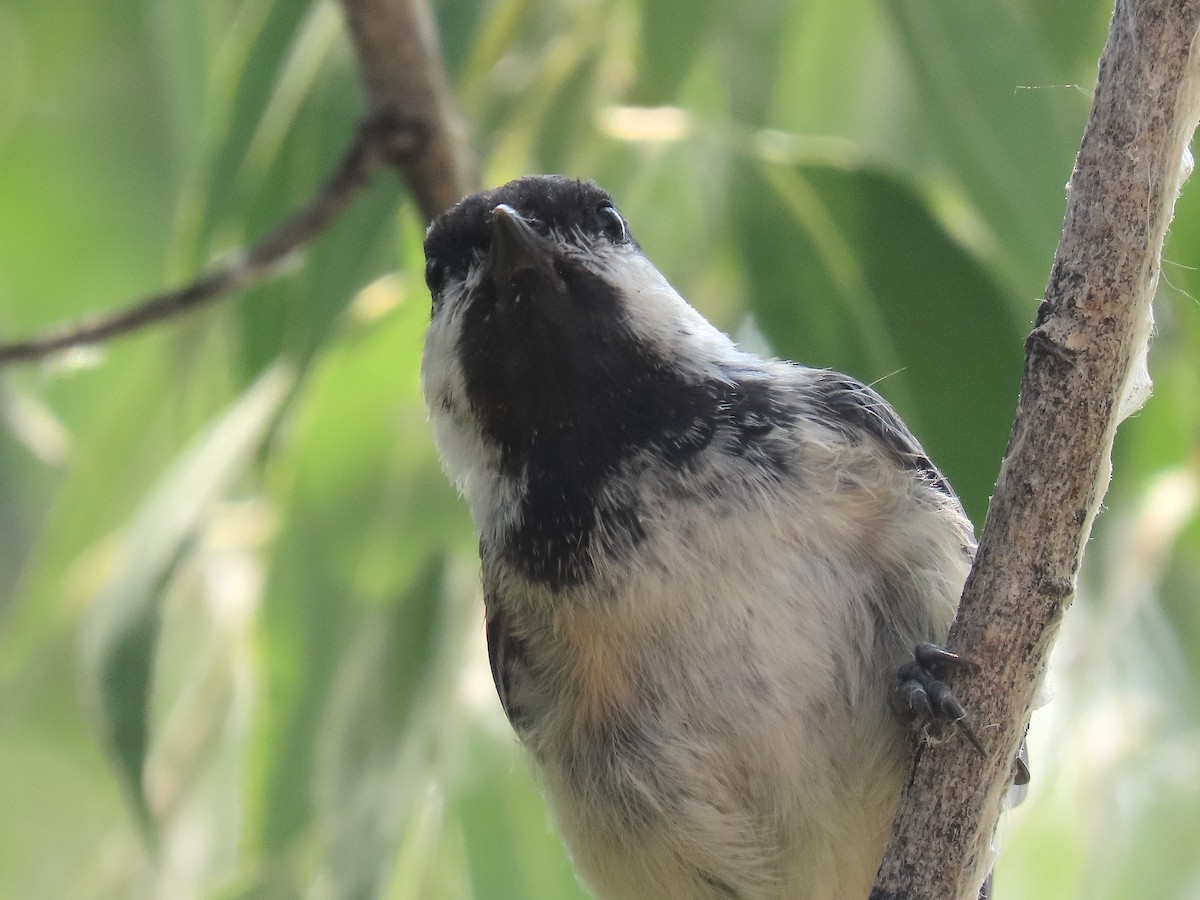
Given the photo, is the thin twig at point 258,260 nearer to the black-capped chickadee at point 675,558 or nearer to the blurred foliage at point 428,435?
the blurred foliage at point 428,435

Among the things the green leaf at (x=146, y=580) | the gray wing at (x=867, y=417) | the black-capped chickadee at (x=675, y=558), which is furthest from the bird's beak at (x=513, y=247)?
the green leaf at (x=146, y=580)

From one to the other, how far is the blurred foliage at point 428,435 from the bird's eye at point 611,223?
0.79 feet

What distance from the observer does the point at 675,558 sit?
3.51 ft

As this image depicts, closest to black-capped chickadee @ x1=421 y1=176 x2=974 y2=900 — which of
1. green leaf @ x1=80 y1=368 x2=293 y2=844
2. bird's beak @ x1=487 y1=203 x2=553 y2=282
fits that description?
bird's beak @ x1=487 y1=203 x2=553 y2=282

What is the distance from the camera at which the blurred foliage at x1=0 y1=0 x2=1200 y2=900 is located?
141 centimetres

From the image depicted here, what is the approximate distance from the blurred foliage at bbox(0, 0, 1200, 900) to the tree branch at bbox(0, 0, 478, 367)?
0.07 meters

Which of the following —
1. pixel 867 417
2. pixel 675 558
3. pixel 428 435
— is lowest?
pixel 675 558

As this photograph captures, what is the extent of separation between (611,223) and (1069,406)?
1.69 feet

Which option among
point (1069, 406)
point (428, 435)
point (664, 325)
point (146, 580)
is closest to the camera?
point (1069, 406)

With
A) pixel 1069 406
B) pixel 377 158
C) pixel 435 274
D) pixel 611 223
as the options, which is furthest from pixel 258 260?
pixel 1069 406

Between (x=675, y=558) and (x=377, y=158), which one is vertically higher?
(x=377, y=158)

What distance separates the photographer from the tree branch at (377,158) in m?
1.42

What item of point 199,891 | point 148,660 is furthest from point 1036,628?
point 199,891

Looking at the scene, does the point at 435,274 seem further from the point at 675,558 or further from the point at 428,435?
the point at 428,435
